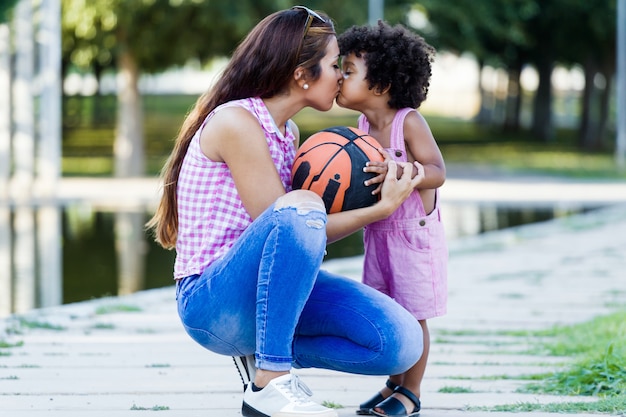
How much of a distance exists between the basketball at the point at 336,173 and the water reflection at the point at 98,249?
13.8 feet

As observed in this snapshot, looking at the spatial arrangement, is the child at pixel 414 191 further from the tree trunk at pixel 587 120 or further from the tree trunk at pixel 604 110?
the tree trunk at pixel 587 120

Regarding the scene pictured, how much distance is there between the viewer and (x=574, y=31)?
33000mm

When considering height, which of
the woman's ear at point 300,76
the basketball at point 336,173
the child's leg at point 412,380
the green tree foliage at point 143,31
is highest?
the green tree foliage at point 143,31

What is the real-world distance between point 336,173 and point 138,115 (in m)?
19.7

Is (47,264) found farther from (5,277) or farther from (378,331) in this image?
(378,331)

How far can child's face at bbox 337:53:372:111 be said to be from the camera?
4.16 meters

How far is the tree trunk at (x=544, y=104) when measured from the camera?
122ft

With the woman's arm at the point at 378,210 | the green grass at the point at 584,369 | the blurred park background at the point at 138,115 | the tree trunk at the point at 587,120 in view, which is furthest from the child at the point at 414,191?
the tree trunk at the point at 587,120

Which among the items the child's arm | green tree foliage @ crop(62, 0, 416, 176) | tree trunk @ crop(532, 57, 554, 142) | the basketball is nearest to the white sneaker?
the basketball

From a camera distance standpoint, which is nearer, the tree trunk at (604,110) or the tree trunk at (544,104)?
the tree trunk at (604,110)

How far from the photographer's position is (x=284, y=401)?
363 cm

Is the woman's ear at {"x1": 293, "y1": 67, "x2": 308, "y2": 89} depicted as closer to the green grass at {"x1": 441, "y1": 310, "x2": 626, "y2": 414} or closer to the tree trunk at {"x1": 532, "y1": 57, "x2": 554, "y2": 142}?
the green grass at {"x1": 441, "y1": 310, "x2": 626, "y2": 414}

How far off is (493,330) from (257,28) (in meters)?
3.01

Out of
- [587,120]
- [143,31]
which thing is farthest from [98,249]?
[587,120]
